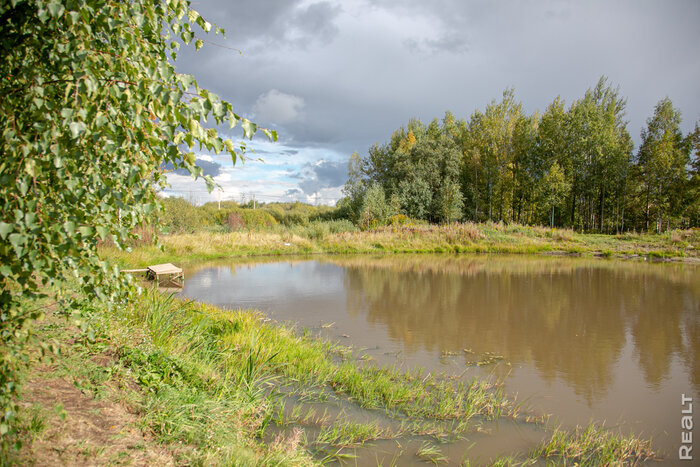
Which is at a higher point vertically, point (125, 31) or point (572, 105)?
→ point (572, 105)

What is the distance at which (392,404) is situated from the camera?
4320mm

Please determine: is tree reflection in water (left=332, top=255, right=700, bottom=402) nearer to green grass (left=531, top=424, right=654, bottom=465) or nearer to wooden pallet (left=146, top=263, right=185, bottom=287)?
green grass (left=531, top=424, right=654, bottom=465)

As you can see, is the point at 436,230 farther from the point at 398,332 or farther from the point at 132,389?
the point at 132,389

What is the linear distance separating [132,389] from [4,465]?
1.34 meters

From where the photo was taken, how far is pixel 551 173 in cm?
3178

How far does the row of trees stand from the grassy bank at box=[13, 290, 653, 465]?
82.3ft

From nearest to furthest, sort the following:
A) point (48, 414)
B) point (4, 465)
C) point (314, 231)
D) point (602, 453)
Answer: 1. point (4, 465)
2. point (48, 414)
3. point (602, 453)
4. point (314, 231)

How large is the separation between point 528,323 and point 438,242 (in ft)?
56.2

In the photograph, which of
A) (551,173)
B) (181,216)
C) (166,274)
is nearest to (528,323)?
(166,274)

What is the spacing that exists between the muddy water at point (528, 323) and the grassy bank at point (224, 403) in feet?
1.95

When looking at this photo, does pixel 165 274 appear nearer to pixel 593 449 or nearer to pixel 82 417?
pixel 82 417

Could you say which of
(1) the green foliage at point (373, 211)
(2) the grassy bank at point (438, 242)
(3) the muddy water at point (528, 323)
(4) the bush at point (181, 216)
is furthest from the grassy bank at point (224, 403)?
(1) the green foliage at point (373, 211)

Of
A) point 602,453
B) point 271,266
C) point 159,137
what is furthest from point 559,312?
point 271,266

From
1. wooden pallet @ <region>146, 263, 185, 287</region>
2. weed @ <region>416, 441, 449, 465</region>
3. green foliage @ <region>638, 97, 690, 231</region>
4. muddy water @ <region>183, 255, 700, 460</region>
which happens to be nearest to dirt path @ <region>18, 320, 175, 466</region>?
weed @ <region>416, 441, 449, 465</region>
